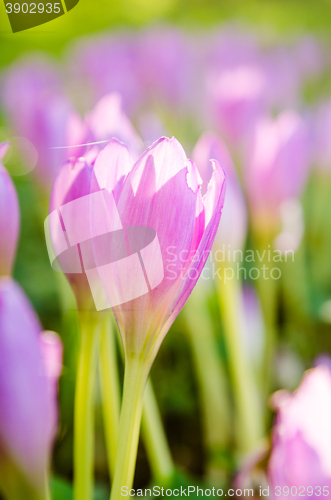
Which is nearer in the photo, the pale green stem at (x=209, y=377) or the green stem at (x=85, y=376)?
the green stem at (x=85, y=376)

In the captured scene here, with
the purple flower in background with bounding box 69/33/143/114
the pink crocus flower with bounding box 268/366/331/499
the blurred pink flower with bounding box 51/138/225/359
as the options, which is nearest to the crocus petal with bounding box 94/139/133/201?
the blurred pink flower with bounding box 51/138/225/359

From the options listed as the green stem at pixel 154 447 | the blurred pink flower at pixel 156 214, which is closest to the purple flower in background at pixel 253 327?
the green stem at pixel 154 447

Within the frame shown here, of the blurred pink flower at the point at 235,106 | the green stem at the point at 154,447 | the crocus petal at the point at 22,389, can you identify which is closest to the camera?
the crocus petal at the point at 22,389

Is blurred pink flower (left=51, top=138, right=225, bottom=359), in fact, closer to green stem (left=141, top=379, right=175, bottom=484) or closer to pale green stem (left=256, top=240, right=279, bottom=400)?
green stem (left=141, top=379, right=175, bottom=484)

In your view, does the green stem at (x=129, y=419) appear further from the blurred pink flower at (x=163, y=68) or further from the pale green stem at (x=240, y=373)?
the blurred pink flower at (x=163, y=68)

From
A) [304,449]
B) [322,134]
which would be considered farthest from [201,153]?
[322,134]
